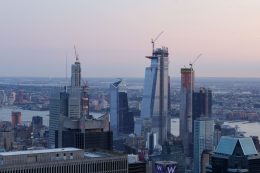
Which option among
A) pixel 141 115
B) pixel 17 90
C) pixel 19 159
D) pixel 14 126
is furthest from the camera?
pixel 17 90

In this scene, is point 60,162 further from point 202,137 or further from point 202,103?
point 202,103

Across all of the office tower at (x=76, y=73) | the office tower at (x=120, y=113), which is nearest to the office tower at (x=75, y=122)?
the office tower at (x=76, y=73)

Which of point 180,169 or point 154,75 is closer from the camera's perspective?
point 180,169

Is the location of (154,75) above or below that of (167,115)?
above

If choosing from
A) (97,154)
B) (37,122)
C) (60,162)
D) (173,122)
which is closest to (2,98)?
(37,122)

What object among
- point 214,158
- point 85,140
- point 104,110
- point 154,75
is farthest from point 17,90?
point 214,158

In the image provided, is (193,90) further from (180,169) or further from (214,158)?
A: (214,158)
